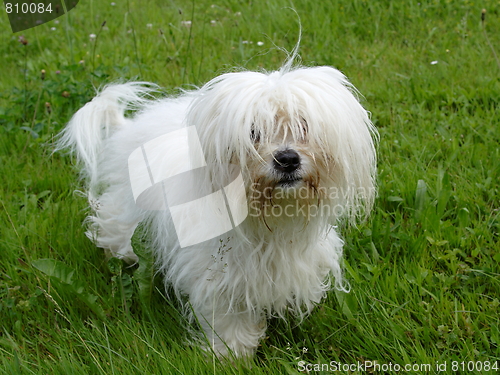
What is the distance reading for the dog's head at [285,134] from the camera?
74.7 inches

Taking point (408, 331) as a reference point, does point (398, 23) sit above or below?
above

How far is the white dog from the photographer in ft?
6.30

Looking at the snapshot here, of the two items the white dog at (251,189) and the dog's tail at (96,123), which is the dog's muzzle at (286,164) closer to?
the white dog at (251,189)

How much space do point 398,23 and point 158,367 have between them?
4.22 m

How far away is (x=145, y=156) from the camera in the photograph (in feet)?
8.72

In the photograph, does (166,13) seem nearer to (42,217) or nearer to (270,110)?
(42,217)

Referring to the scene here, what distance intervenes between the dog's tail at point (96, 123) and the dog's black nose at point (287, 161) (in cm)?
142

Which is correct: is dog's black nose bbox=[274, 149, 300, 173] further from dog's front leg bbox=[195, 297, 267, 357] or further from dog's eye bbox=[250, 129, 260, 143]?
dog's front leg bbox=[195, 297, 267, 357]

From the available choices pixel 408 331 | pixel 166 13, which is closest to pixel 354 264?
pixel 408 331

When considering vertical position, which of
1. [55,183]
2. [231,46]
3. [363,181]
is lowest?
[55,183]

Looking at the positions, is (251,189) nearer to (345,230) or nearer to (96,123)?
(345,230)

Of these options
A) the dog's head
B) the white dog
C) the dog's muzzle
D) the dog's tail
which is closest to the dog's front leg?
the white dog

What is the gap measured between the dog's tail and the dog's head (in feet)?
3.82

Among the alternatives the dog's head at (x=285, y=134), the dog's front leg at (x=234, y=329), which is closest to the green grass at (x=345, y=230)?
the dog's front leg at (x=234, y=329)
